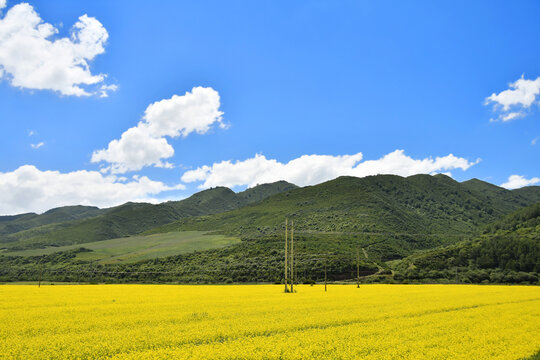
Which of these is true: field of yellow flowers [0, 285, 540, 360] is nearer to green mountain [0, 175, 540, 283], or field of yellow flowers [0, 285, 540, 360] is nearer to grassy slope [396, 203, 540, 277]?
green mountain [0, 175, 540, 283]

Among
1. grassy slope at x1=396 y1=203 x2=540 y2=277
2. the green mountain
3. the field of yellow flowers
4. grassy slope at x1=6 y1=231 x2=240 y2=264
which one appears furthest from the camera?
grassy slope at x1=6 y1=231 x2=240 y2=264

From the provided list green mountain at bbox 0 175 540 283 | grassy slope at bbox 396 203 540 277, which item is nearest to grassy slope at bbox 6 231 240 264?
green mountain at bbox 0 175 540 283

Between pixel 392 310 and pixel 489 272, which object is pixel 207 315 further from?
pixel 489 272

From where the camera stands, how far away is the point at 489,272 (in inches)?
3698

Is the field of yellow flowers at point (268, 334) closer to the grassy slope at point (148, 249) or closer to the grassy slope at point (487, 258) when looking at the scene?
the grassy slope at point (487, 258)

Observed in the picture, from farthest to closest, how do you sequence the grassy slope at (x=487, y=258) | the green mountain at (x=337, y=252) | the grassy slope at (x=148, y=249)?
the grassy slope at (x=148, y=249)
the green mountain at (x=337, y=252)
the grassy slope at (x=487, y=258)

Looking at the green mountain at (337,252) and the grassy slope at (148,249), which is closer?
the green mountain at (337,252)

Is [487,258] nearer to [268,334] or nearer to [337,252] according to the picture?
[337,252]

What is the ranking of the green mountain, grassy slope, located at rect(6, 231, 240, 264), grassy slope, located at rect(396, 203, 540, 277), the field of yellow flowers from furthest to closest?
1. grassy slope, located at rect(6, 231, 240, 264)
2. the green mountain
3. grassy slope, located at rect(396, 203, 540, 277)
4. the field of yellow flowers

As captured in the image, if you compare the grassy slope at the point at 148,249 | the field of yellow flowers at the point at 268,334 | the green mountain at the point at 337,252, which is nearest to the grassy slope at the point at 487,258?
the green mountain at the point at 337,252

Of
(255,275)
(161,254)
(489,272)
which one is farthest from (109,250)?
(489,272)

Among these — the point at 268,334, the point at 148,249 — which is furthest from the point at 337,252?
the point at 268,334

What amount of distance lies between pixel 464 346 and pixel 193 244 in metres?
144

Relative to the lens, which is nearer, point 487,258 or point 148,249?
point 487,258
